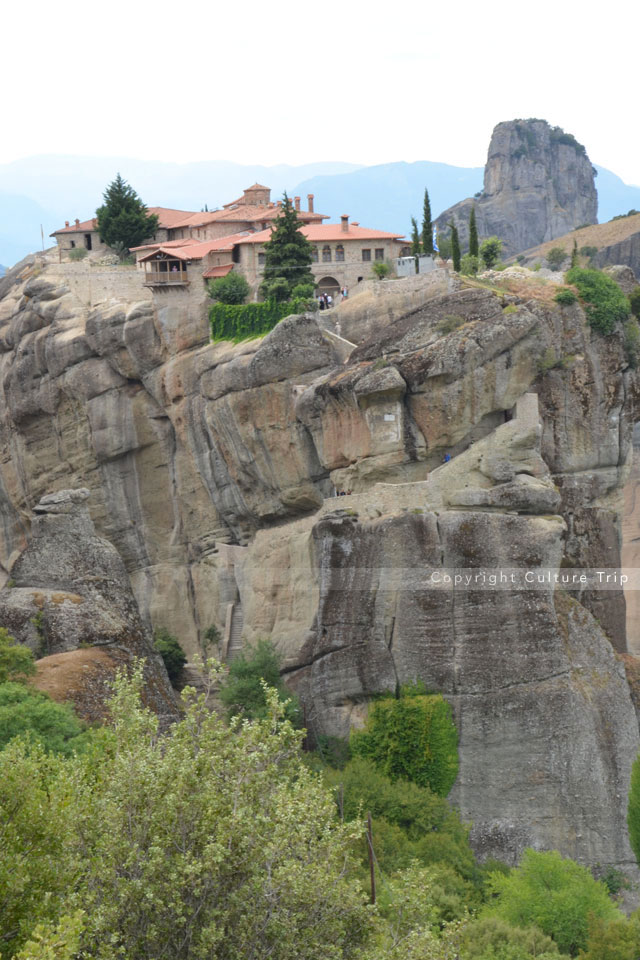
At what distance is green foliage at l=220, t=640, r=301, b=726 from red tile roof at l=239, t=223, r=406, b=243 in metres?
19.9

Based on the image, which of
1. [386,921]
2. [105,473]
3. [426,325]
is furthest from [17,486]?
[386,921]

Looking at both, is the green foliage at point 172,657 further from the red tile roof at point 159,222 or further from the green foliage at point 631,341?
the red tile roof at point 159,222

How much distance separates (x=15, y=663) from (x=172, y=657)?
13336mm

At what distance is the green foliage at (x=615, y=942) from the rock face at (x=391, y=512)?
8993 mm

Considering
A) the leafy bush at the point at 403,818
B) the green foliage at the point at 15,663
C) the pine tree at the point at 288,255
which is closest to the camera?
the leafy bush at the point at 403,818

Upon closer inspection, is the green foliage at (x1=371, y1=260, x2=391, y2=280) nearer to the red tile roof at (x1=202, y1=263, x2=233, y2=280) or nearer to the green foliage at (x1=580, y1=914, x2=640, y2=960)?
the red tile roof at (x1=202, y1=263, x2=233, y2=280)

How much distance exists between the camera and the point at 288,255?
213 feet

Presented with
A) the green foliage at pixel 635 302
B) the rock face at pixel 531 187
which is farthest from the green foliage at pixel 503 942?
the rock face at pixel 531 187

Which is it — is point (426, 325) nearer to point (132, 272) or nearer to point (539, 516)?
point (539, 516)

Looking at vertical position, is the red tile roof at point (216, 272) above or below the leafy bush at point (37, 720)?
above

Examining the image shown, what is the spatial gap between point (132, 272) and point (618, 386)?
23.6 m

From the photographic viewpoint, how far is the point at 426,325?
55375mm

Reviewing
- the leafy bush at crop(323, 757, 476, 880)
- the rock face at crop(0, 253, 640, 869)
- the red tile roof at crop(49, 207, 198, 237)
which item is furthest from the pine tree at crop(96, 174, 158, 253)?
the leafy bush at crop(323, 757, 476, 880)

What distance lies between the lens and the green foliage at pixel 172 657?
202 feet
